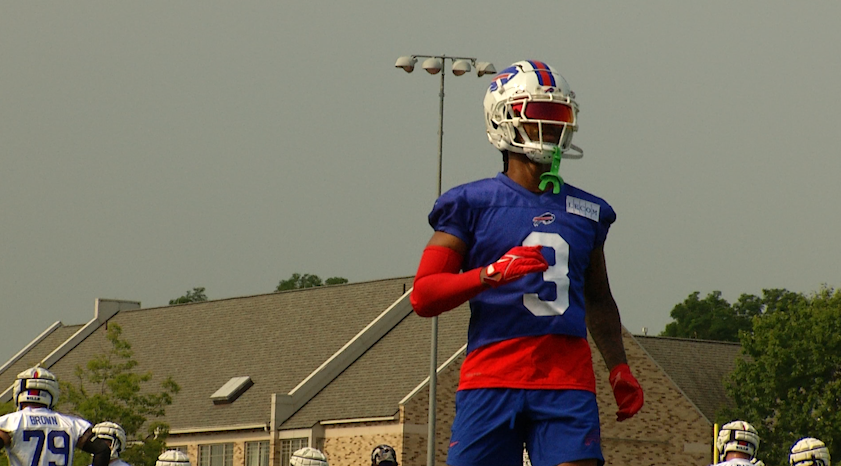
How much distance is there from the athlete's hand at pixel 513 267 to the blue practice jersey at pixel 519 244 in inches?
9.1

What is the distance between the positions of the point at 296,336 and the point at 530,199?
53241 millimetres

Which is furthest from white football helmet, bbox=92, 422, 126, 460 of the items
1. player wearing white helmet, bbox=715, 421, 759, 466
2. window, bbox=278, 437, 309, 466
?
window, bbox=278, 437, 309, 466

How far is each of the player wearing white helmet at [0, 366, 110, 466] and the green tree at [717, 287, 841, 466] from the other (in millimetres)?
40419

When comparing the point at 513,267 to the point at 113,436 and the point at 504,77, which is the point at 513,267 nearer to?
the point at 504,77

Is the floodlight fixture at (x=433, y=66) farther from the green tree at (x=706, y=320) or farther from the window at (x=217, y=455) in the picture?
the green tree at (x=706, y=320)

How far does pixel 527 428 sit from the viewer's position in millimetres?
6293

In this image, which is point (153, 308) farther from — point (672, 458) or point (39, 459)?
point (39, 459)

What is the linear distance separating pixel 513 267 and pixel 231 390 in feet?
165

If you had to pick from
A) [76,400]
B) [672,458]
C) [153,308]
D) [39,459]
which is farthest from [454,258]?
[153,308]

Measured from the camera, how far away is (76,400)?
4275 cm

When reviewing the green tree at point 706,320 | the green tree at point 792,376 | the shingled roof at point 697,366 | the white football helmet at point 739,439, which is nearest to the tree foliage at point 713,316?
the green tree at point 706,320

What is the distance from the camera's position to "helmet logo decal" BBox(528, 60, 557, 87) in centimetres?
644

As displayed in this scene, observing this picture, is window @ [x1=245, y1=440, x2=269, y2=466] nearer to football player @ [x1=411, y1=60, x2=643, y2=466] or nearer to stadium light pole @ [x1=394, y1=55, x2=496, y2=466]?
stadium light pole @ [x1=394, y1=55, x2=496, y2=466]

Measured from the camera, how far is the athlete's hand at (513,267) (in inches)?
234
